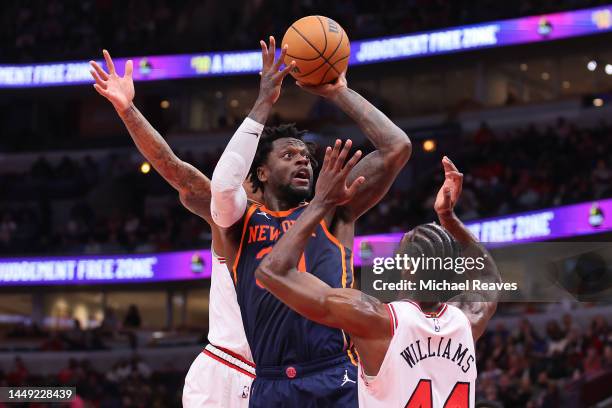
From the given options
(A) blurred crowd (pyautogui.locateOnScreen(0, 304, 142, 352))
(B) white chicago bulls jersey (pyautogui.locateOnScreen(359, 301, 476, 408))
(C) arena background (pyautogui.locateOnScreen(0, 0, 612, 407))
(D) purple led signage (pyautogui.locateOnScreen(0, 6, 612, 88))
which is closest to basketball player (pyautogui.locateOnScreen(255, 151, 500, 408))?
(B) white chicago bulls jersey (pyautogui.locateOnScreen(359, 301, 476, 408))

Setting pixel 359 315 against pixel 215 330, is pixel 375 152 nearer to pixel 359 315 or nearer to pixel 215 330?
pixel 359 315

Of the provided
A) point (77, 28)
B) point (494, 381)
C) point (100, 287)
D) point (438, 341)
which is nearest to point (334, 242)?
point (438, 341)

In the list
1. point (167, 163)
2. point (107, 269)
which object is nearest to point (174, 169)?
point (167, 163)

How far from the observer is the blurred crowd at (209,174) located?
63.1 ft

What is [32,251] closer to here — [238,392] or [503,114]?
[503,114]

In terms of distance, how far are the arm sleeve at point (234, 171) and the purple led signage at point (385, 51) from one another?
19.0 metres

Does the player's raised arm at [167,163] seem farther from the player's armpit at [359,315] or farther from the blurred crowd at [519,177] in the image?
the blurred crowd at [519,177]

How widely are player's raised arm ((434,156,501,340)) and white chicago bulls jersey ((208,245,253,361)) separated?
1.49m

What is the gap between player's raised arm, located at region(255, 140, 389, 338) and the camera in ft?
12.6

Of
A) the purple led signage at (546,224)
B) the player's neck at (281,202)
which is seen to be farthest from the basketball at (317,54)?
the purple led signage at (546,224)

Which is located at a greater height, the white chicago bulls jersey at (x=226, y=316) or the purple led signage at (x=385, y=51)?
the purple led signage at (x=385, y=51)

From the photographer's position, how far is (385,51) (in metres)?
25.0

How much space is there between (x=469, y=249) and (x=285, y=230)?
93 centimetres

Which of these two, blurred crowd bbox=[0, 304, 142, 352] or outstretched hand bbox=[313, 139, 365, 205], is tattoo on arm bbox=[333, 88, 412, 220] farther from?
blurred crowd bbox=[0, 304, 142, 352]
